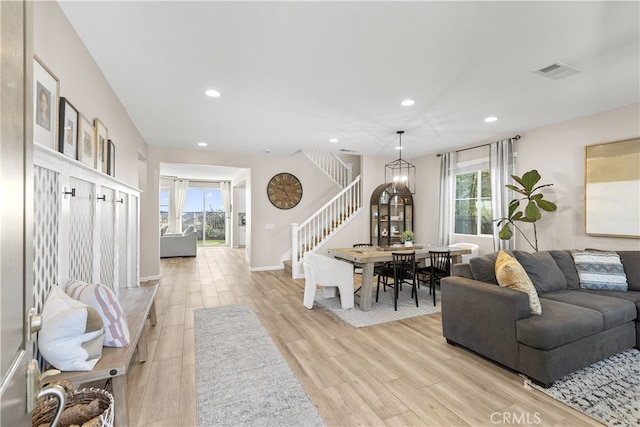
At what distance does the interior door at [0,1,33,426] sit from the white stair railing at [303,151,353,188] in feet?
22.0

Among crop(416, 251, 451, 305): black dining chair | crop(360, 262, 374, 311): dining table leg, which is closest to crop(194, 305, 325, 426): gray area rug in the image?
crop(360, 262, 374, 311): dining table leg

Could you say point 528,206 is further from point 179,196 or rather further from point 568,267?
point 179,196

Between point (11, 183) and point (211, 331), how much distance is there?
3143 mm

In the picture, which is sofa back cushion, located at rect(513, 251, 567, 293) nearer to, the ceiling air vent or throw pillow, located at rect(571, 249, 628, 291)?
throw pillow, located at rect(571, 249, 628, 291)

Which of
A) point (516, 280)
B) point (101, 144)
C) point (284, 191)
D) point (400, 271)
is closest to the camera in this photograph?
point (516, 280)

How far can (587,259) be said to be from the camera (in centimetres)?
340

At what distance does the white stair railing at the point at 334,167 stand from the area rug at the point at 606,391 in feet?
19.2

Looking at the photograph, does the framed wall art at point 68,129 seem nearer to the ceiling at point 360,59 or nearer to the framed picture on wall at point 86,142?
the framed picture on wall at point 86,142

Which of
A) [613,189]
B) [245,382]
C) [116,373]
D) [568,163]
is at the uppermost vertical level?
[568,163]

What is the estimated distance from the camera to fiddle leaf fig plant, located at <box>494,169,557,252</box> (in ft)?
14.0

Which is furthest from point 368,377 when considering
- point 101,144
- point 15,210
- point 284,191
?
point 284,191

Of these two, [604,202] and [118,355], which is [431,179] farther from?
[118,355]

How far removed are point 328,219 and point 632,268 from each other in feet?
16.3

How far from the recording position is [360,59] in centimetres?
260
